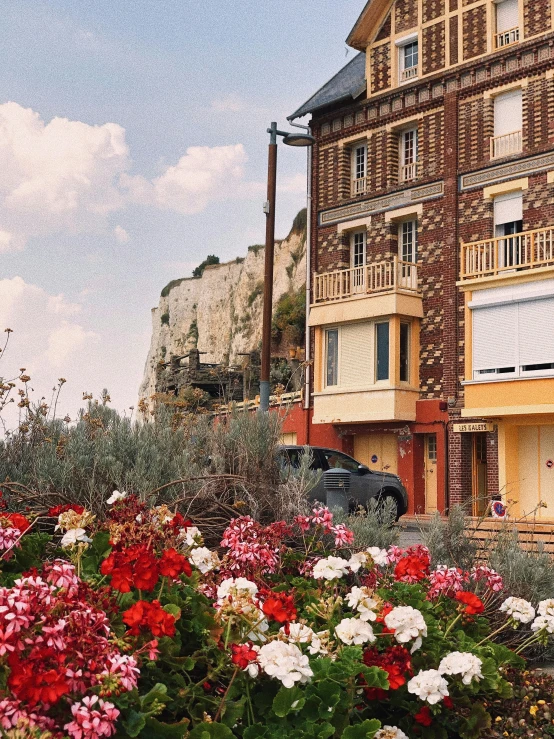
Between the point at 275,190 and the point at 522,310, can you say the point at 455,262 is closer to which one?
the point at 522,310

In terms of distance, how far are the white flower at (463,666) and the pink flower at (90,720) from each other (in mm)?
2152

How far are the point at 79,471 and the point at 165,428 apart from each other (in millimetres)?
1153

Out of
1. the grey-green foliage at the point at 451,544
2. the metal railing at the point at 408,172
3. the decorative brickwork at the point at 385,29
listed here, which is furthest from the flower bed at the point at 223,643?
the decorative brickwork at the point at 385,29

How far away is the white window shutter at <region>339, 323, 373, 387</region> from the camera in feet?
99.4

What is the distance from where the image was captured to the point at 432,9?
30.8 m

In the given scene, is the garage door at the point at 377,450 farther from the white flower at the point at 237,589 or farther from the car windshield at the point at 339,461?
the white flower at the point at 237,589

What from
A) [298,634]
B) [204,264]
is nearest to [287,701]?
[298,634]

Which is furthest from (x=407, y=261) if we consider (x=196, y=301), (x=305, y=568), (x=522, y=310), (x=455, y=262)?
(x=196, y=301)

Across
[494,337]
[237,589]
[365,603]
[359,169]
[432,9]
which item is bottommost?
[365,603]

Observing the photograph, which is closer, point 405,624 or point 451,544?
point 405,624

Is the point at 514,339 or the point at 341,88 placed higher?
the point at 341,88

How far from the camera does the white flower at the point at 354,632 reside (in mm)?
4602

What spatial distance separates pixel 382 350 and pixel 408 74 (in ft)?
30.5

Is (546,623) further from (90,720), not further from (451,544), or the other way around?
(90,720)
